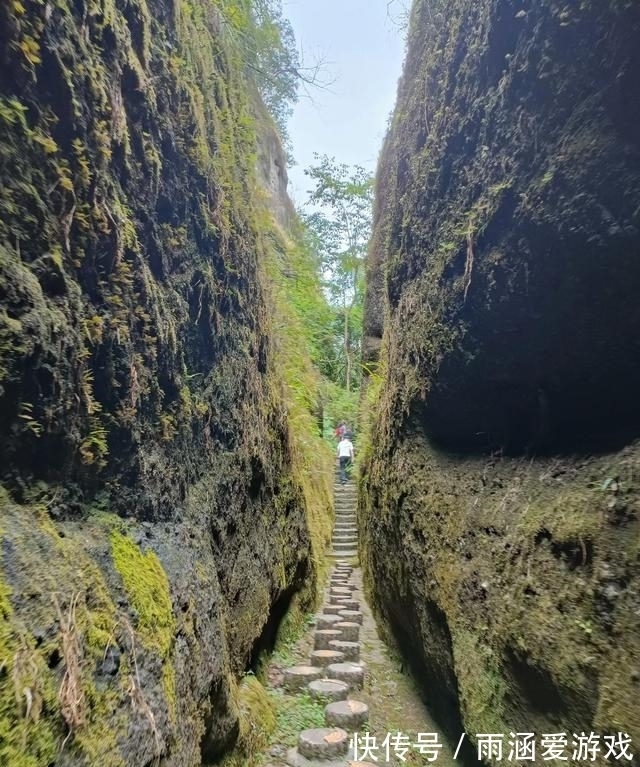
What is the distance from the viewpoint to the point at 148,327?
2752 millimetres

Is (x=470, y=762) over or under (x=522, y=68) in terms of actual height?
under

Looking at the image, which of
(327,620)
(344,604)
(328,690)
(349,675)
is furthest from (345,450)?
(328,690)

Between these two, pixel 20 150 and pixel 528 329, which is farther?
pixel 528 329

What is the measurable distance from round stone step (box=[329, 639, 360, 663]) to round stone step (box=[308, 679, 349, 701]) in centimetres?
88

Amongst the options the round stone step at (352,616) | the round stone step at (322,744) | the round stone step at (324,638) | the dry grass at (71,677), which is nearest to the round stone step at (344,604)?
the round stone step at (352,616)

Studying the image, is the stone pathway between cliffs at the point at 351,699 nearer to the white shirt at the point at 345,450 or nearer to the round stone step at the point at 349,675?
the round stone step at the point at 349,675

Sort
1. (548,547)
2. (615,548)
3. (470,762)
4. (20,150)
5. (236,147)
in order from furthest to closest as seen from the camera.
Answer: (236,147) → (470,762) → (548,547) → (615,548) → (20,150)

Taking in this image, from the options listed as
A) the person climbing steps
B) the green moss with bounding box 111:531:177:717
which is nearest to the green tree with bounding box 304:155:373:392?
the person climbing steps

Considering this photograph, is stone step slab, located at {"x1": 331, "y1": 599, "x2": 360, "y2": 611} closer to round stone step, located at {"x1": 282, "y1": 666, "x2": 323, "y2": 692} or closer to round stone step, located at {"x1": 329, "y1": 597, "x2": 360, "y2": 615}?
round stone step, located at {"x1": 329, "y1": 597, "x2": 360, "y2": 615}

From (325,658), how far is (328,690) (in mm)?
886

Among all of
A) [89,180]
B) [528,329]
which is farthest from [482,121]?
[89,180]

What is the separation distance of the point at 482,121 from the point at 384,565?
516 cm

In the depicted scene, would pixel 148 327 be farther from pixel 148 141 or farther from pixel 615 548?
pixel 615 548

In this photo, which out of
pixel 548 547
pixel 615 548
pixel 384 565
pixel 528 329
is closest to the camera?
pixel 615 548
